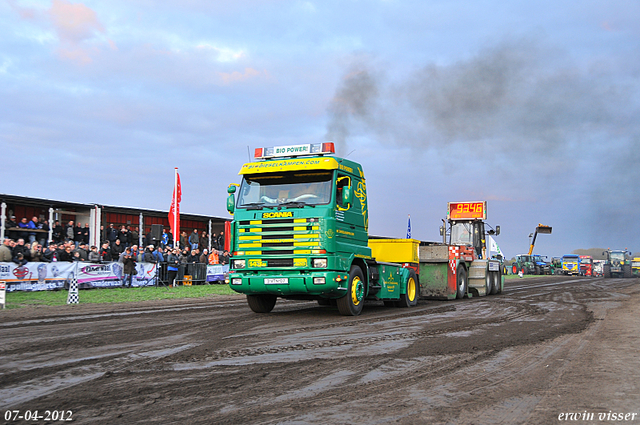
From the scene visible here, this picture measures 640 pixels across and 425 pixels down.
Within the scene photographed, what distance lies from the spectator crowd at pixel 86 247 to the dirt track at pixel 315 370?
9305mm

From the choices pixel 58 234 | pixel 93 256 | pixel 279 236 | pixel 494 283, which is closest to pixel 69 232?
pixel 58 234

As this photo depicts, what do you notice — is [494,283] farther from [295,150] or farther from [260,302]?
[295,150]

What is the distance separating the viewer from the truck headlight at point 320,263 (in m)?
10.8

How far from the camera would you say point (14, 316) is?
11.6 m

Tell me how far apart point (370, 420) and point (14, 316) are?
10.1 metres

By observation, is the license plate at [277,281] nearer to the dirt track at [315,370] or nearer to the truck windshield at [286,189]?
the dirt track at [315,370]

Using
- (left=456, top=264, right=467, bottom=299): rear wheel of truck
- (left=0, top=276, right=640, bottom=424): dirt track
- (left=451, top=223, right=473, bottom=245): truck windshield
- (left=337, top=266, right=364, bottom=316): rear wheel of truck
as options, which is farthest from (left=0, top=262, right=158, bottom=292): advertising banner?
(left=451, top=223, right=473, bottom=245): truck windshield

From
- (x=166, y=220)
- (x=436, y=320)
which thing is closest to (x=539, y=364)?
(x=436, y=320)

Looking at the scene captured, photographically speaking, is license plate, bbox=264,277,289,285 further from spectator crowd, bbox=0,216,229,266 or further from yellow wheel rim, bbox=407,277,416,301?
spectator crowd, bbox=0,216,229,266

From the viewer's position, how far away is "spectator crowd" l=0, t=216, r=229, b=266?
741 inches

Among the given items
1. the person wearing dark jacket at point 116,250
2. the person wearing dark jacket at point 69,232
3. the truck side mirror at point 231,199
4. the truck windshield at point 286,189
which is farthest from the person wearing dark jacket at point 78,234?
the truck windshield at point 286,189

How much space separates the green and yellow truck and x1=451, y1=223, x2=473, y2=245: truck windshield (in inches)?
417

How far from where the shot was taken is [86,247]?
2123cm

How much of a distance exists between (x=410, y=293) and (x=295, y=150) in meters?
5.89
